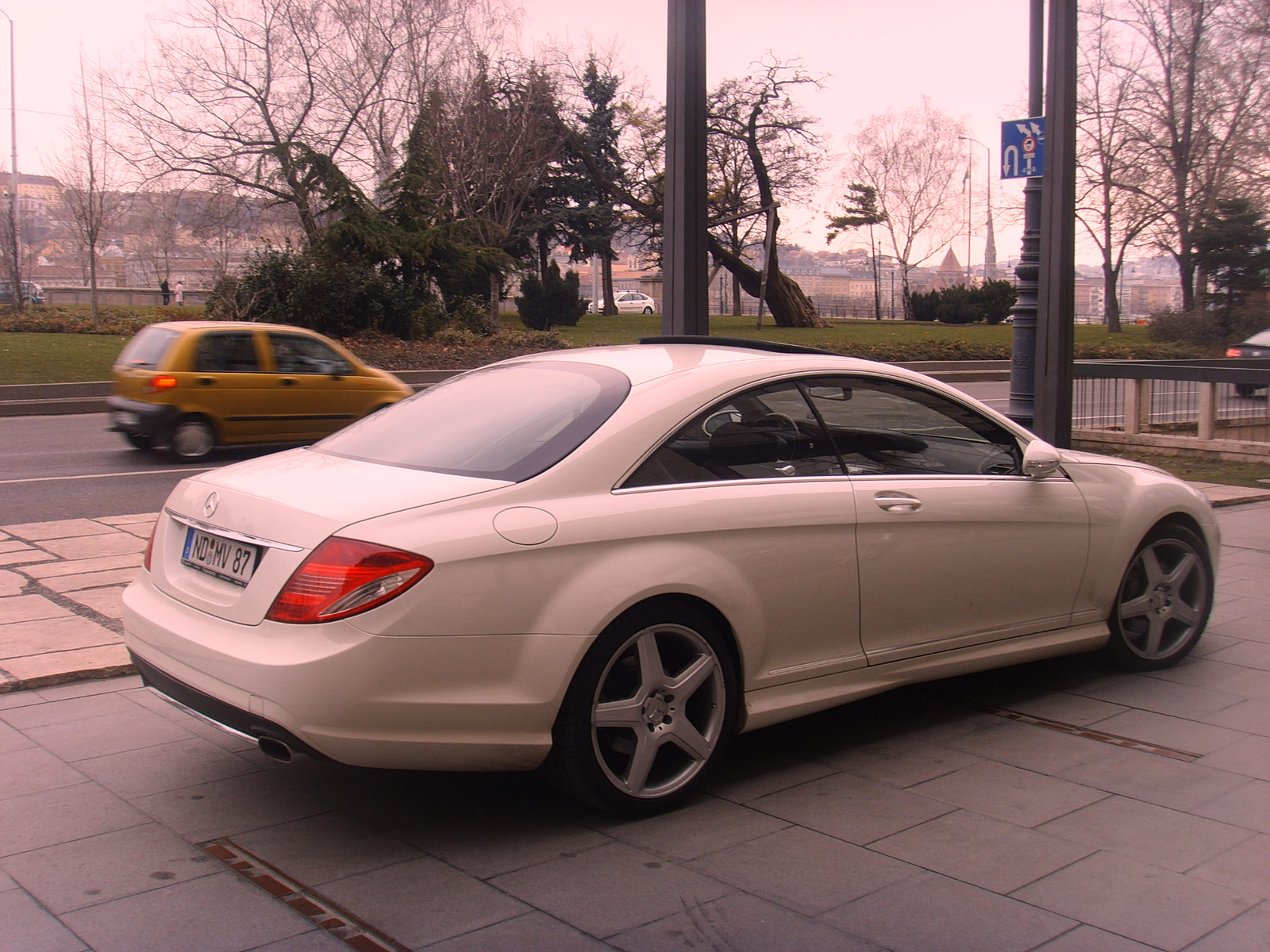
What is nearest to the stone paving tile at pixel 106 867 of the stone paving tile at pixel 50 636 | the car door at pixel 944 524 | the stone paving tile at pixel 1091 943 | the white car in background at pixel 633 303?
the stone paving tile at pixel 50 636

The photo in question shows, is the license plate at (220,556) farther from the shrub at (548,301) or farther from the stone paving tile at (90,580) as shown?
the shrub at (548,301)

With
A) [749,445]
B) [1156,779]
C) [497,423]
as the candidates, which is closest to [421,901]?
[497,423]

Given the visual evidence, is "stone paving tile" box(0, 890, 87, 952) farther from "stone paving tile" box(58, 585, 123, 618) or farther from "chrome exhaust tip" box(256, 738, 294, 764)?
"stone paving tile" box(58, 585, 123, 618)

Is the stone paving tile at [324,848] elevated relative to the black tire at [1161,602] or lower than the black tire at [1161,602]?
lower

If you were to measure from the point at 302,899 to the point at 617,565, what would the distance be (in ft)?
4.11

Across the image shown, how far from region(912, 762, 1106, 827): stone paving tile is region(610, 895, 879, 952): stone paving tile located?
101cm

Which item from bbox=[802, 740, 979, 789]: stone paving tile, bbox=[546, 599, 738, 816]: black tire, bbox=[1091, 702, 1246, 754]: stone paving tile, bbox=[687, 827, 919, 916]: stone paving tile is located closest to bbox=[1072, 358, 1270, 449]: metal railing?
bbox=[1091, 702, 1246, 754]: stone paving tile

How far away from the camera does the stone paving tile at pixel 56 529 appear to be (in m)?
8.29

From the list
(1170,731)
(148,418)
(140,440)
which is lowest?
(1170,731)

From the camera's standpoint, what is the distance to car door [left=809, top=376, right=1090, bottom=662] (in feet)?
14.1

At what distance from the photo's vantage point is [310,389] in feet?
47.2

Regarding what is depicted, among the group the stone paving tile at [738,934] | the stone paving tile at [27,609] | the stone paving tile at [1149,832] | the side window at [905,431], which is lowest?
the stone paving tile at [1149,832]

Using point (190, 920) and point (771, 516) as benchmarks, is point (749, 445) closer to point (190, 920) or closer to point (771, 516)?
point (771, 516)

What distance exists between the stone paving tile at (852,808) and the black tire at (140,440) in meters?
11.0
